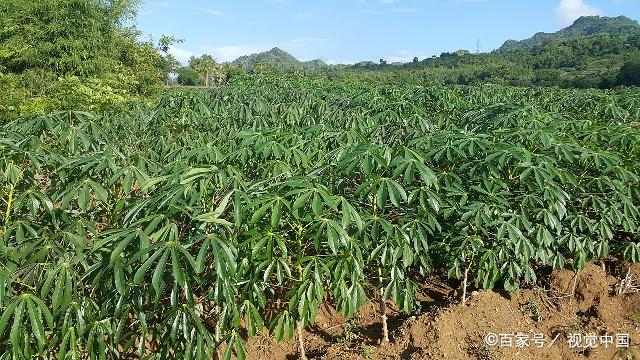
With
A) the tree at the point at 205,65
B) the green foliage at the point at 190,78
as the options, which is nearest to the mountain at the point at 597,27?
the green foliage at the point at 190,78

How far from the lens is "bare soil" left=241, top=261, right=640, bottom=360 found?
2.71 metres

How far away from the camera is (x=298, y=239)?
84.7 inches

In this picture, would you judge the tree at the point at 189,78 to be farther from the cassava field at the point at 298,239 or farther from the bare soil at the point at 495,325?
the bare soil at the point at 495,325

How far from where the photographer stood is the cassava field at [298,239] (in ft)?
6.21

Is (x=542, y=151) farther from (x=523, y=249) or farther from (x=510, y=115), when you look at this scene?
(x=510, y=115)

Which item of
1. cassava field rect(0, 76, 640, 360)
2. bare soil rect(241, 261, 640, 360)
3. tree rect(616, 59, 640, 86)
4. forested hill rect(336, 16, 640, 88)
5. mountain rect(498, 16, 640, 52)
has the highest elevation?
mountain rect(498, 16, 640, 52)

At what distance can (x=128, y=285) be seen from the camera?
A: 1.87 meters

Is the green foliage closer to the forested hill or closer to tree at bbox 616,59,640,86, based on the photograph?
the forested hill

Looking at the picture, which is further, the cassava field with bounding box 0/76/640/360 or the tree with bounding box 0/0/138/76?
the tree with bounding box 0/0/138/76

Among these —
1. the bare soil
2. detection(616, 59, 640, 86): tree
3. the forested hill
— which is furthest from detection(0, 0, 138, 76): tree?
detection(616, 59, 640, 86): tree

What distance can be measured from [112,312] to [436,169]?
2.01 m

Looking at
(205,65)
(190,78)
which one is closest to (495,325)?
(205,65)

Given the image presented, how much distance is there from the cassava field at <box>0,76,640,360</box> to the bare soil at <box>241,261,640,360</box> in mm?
15

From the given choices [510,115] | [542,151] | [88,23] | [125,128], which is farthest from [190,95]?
[88,23]
